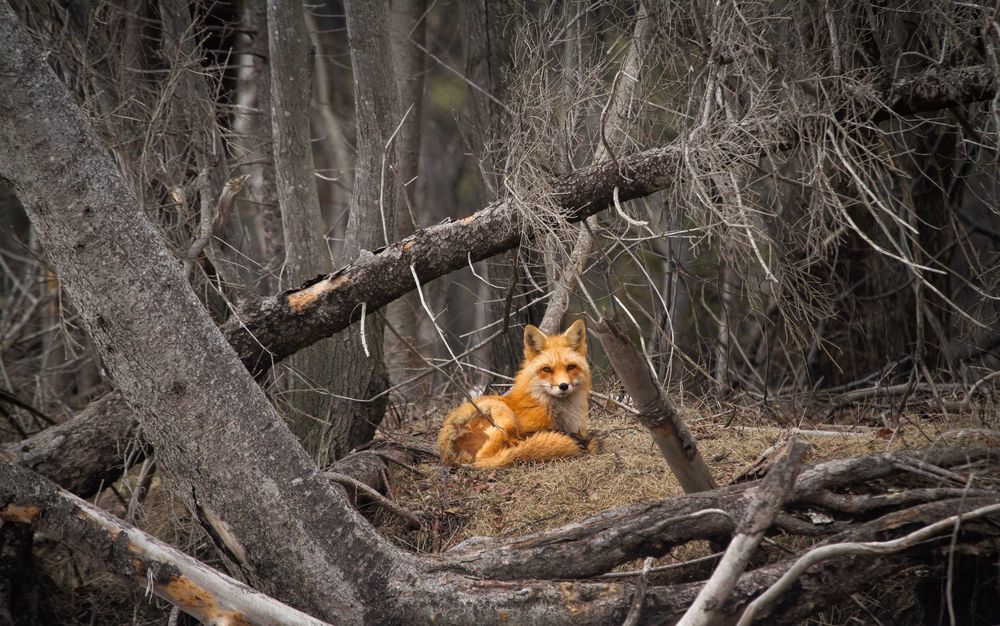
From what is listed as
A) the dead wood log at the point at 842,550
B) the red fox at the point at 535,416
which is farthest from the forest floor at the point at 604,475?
the dead wood log at the point at 842,550

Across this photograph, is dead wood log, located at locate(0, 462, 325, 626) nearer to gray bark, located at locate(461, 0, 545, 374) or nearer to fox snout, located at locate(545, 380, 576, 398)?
fox snout, located at locate(545, 380, 576, 398)

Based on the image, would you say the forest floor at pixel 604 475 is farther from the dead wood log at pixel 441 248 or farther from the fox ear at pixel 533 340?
the dead wood log at pixel 441 248

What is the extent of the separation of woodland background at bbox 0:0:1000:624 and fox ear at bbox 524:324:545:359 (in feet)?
1.29

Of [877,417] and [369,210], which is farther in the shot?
[369,210]

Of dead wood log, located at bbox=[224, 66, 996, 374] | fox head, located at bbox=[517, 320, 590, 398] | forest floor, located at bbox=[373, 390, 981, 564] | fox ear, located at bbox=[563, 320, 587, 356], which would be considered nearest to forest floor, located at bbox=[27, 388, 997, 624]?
forest floor, located at bbox=[373, 390, 981, 564]

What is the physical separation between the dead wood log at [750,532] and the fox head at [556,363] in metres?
3.10

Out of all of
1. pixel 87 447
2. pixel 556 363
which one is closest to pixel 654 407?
pixel 556 363

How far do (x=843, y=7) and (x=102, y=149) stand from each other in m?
5.35

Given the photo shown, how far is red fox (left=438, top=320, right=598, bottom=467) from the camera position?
20.8 feet

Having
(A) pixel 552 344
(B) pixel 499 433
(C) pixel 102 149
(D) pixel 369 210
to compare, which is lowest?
(B) pixel 499 433

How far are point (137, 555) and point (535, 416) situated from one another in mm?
3412

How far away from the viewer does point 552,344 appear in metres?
6.84

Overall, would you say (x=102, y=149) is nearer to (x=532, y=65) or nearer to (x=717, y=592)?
(x=532, y=65)

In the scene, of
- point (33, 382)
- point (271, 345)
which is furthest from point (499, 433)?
point (33, 382)
